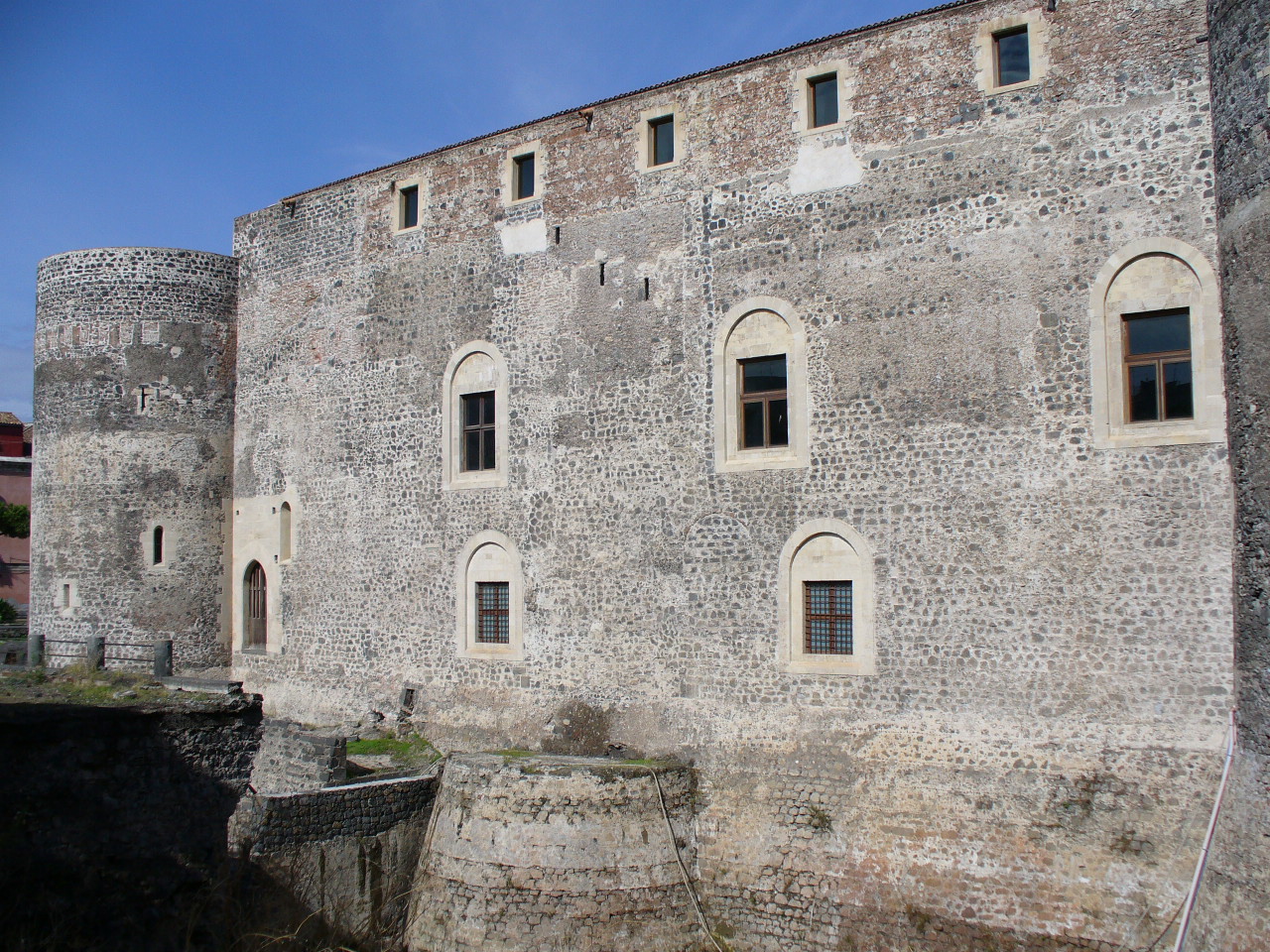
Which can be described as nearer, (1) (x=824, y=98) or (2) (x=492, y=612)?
(1) (x=824, y=98)

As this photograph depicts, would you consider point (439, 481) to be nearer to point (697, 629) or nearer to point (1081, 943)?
point (697, 629)

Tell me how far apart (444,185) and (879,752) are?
10.3 m

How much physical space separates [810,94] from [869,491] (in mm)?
4971

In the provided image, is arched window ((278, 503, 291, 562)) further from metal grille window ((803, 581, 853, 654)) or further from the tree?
the tree

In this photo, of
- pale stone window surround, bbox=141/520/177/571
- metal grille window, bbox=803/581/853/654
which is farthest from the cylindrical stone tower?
metal grille window, bbox=803/581/853/654

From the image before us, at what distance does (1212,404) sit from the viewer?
10.1m

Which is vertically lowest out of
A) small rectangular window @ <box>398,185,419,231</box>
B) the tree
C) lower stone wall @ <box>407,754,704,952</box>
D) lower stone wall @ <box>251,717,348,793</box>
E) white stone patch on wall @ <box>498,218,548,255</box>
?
lower stone wall @ <box>407,754,704,952</box>

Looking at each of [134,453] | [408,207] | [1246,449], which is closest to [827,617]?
[1246,449]

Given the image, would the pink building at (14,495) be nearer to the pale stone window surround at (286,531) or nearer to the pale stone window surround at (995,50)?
the pale stone window surround at (286,531)

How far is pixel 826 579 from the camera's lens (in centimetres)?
1212

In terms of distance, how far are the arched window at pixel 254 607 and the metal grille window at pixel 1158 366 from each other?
13896 mm

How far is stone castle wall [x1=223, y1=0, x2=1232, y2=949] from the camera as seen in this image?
34.1ft

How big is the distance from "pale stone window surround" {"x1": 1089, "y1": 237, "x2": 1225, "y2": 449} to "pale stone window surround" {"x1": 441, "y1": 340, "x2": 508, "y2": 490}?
7794 mm

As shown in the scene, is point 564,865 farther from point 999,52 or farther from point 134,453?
point 134,453
